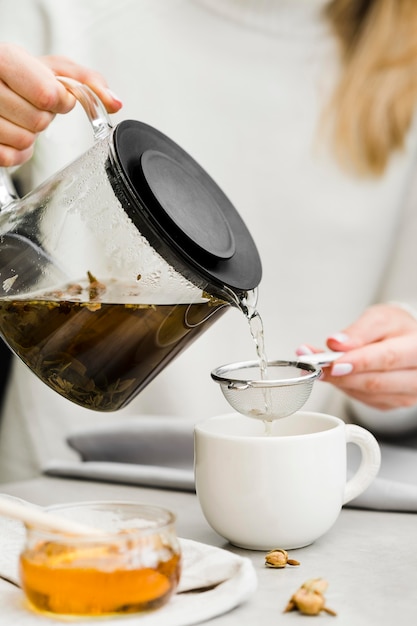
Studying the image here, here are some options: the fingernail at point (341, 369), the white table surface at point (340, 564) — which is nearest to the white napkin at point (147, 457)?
the white table surface at point (340, 564)

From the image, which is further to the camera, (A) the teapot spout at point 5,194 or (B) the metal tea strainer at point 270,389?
(A) the teapot spout at point 5,194

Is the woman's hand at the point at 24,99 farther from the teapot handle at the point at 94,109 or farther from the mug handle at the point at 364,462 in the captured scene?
the mug handle at the point at 364,462

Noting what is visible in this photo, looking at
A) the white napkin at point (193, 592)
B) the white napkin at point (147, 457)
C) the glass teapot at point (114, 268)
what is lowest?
the white napkin at point (147, 457)

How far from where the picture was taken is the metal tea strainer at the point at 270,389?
34.4 inches

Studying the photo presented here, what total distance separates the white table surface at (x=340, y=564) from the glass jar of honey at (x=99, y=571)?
0.06 m

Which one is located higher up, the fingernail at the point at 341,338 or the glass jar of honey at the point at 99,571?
the fingernail at the point at 341,338

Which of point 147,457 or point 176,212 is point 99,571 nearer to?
point 176,212

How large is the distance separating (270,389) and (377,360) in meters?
0.31

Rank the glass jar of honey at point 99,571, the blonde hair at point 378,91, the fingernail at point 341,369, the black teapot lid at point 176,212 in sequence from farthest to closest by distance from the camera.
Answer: the blonde hair at point 378,91
the fingernail at point 341,369
the black teapot lid at point 176,212
the glass jar of honey at point 99,571

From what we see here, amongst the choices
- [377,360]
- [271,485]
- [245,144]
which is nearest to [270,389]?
[271,485]

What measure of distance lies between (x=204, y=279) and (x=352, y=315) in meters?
1.00

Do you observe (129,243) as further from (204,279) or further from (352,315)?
(352,315)

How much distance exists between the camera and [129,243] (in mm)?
870

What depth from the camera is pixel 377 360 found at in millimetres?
1143
